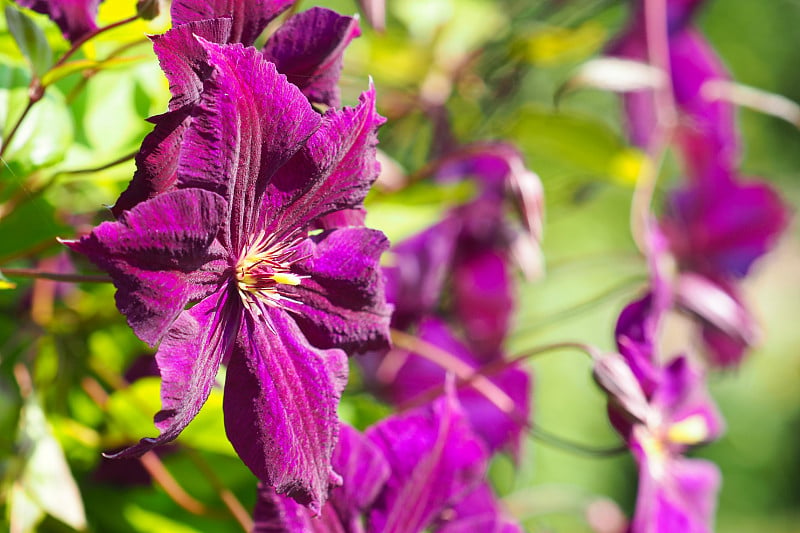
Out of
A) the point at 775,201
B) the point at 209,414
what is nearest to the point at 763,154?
the point at 775,201

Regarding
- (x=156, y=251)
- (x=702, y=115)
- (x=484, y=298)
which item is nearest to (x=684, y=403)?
(x=484, y=298)

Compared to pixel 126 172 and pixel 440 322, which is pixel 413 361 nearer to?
pixel 440 322

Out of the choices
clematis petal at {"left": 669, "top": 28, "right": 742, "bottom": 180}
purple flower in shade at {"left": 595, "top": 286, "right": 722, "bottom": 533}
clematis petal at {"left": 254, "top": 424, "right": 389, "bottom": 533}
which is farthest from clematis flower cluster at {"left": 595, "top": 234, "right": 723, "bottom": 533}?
clematis petal at {"left": 669, "top": 28, "right": 742, "bottom": 180}

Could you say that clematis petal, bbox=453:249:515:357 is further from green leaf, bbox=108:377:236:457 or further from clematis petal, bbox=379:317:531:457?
green leaf, bbox=108:377:236:457

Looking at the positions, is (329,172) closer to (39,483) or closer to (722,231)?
(39,483)

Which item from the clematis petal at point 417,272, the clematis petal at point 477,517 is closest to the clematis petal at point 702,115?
the clematis petal at point 417,272

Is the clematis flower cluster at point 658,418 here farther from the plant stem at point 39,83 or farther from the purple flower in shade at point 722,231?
the plant stem at point 39,83
